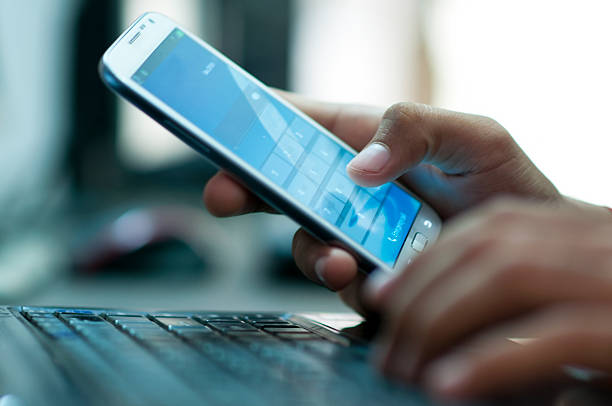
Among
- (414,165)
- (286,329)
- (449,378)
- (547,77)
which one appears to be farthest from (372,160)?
(547,77)

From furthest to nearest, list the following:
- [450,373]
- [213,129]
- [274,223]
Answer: [274,223], [213,129], [450,373]

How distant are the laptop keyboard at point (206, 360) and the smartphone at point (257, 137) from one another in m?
0.11

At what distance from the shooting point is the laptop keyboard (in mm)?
282

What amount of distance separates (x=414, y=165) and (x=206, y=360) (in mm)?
297

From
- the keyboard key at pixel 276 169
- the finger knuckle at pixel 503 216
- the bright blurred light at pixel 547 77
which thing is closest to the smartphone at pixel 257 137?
the keyboard key at pixel 276 169

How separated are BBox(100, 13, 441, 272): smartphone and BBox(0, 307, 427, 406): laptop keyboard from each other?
0.36 ft

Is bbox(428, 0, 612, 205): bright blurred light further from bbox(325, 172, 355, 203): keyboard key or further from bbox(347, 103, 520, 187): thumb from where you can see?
bbox(325, 172, 355, 203): keyboard key

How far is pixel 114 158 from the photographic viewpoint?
1.51m

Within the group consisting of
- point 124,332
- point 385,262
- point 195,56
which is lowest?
point 124,332

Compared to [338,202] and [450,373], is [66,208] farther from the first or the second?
[450,373]

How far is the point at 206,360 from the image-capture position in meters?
0.34

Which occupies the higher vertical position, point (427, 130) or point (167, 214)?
point (427, 130)

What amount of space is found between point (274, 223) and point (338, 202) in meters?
0.81

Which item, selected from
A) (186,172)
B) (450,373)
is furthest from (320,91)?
(450,373)
